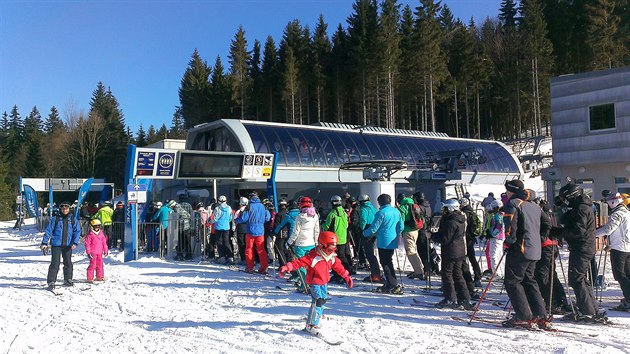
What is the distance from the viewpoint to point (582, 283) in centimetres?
→ 661

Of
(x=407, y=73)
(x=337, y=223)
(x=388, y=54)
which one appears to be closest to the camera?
(x=337, y=223)

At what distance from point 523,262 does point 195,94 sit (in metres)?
58.6

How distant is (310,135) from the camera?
26.3 metres

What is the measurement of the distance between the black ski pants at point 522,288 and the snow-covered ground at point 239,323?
271 mm

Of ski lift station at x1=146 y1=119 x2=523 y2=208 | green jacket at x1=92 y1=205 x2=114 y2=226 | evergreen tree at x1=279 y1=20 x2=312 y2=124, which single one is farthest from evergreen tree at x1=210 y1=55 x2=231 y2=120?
green jacket at x1=92 y1=205 x2=114 y2=226

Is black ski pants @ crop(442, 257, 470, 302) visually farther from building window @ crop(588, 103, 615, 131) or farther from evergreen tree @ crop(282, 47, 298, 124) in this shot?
evergreen tree @ crop(282, 47, 298, 124)

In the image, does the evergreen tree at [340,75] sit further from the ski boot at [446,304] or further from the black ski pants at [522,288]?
the black ski pants at [522,288]

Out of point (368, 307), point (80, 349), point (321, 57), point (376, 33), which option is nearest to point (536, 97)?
point (376, 33)

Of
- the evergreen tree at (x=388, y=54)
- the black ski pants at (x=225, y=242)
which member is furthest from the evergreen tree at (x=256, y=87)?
the black ski pants at (x=225, y=242)

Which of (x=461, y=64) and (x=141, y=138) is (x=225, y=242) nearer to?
(x=461, y=64)

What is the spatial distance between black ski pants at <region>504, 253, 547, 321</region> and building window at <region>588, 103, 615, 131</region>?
16.0 meters

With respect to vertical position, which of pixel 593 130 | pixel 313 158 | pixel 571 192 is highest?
pixel 593 130

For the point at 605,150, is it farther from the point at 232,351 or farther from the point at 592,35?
the point at 592,35

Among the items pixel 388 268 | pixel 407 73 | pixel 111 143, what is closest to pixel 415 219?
pixel 388 268
